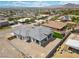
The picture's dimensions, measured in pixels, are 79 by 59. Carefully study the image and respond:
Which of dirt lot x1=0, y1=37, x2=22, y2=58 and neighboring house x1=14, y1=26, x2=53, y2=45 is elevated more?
neighboring house x1=14, y1=26, x2=53, y2=45

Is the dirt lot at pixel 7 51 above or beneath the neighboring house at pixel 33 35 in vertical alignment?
beneath

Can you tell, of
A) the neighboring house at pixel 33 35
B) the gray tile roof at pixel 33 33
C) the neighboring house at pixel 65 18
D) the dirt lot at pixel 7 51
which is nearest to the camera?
the dirt lot at pixel 7 51

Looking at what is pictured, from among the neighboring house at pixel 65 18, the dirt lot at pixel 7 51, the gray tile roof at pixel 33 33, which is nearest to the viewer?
the dirt lot at pixel 7 51

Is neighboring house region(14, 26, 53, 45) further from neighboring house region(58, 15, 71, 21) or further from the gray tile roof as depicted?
neighboring house region(58, 15, 71, 21)

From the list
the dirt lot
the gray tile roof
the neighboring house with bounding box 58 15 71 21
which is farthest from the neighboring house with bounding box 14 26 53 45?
the neighboring house with bounding box 58 15 71 21

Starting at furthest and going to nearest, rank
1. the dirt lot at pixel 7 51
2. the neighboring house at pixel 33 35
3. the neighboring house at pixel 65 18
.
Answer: the neighboring house at pixel 65 18 < the neighboring house at pixel 33 35 < the dirt lot at pixel 7 51

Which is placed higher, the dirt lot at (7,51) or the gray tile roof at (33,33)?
the gray tile roof at (33,33)

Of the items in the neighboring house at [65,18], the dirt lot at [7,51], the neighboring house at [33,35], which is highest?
the neighboring house at [65,18]

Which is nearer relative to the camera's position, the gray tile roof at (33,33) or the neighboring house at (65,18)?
the gray tile roof at (33,33)

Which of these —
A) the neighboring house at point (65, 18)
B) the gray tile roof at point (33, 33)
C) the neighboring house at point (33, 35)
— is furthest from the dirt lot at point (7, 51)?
the neighboring house at point (65, 18)

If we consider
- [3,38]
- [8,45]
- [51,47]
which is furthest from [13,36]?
[51,47]

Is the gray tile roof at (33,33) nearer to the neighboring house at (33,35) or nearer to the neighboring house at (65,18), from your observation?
the neighboring house at (33,35)
